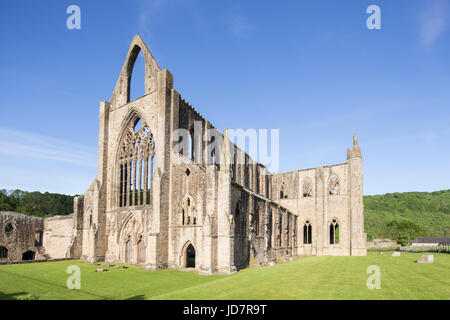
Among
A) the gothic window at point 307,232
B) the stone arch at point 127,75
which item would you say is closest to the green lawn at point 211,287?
the stone arch at point 127,75

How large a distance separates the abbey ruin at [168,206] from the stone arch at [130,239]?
77mm

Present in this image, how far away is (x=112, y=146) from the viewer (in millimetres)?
27797

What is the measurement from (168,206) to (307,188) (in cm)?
2448

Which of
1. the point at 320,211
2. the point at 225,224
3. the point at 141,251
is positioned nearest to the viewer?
the point at 225,224

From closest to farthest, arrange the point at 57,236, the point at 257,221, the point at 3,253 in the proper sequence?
1. the point at 257,221
2. the point at 3,253
3. the point at 57,236

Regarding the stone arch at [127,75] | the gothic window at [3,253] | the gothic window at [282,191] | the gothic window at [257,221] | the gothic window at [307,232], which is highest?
the stone arch at [127,75]

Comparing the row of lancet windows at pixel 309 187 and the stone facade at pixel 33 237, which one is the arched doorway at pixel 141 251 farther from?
the row of lancet windows at pixel 309 187

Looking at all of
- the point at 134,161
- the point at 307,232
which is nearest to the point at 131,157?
the point at 134,161

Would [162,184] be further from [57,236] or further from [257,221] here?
[57,236]

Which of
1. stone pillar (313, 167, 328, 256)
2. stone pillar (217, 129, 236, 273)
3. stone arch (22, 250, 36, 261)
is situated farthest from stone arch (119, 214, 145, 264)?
stone pillar (313, 167, 328, 256)

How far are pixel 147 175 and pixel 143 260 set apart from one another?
652cm

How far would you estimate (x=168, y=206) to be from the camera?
72.4 ft

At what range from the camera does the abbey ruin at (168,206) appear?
20.2 m
